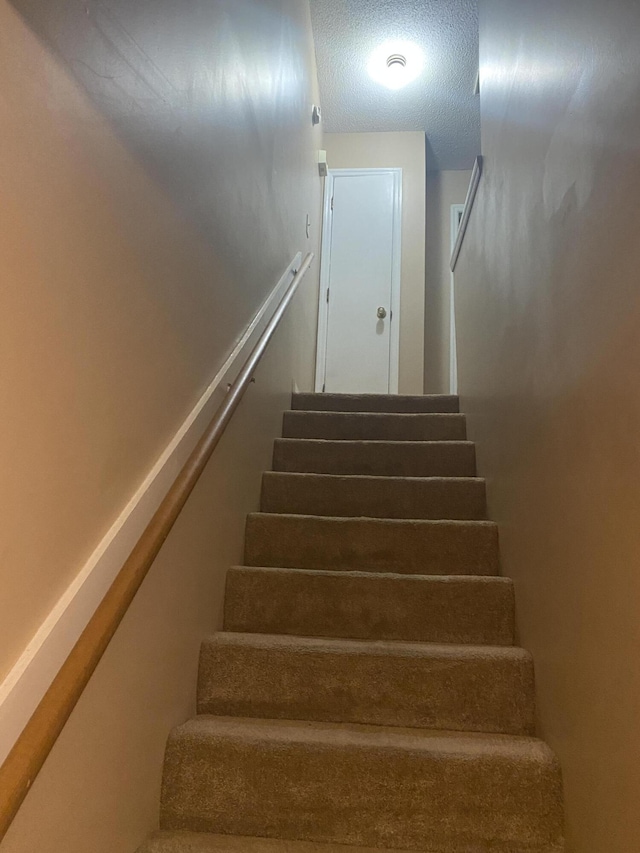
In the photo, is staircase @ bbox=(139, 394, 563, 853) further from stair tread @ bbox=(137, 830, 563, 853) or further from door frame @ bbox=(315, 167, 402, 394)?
door frame @ bbox=(315, 167, 402, 394)

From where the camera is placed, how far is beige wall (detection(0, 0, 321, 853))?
848mm

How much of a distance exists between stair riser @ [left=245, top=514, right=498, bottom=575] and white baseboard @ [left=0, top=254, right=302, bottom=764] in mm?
757

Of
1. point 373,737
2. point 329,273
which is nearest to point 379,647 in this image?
point 373,737

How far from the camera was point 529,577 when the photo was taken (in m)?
1.73

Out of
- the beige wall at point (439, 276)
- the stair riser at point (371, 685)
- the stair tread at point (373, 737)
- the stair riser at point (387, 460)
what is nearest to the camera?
the stair tread at point (373, 737)

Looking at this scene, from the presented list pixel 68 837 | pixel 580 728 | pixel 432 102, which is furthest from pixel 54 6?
pixel 432 102

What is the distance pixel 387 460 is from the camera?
2.69 meters

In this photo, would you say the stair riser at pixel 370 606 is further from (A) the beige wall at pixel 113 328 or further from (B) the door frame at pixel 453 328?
(B) the door frame at pixel 453 328

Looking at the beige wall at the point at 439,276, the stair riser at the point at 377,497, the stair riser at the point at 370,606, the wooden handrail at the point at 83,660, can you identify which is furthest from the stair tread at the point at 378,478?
the beige wall at the point at 439,276

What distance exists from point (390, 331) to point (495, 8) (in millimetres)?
2354

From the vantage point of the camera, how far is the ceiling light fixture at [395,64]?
13.1ft

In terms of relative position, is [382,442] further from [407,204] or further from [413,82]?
[413,82]

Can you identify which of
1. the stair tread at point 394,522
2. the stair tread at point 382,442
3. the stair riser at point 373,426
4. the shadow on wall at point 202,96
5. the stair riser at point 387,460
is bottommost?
the stair tread at point 394,522

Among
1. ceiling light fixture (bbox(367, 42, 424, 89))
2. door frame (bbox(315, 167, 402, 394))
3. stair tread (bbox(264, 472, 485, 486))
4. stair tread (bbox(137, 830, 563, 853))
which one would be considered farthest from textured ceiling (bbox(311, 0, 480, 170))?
stair tread (bbox(137, 830, 563, 853))
